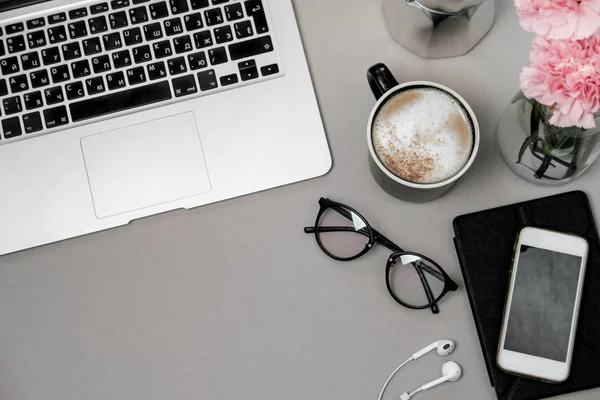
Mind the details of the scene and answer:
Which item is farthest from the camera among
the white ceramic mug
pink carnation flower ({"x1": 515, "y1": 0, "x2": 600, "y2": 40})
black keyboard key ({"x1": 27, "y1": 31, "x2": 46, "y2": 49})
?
black keyboard key ({"x1": 27, "y1": 31, "x2": 46, "y2": 49})

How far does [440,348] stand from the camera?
62 centimetres

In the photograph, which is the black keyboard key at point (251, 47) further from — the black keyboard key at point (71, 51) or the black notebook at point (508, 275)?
the black notebook at point (508, 275)

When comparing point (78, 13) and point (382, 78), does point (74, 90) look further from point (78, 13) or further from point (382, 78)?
point (382, 78)

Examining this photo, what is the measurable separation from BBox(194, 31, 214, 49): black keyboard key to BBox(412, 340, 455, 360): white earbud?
0.40 metres

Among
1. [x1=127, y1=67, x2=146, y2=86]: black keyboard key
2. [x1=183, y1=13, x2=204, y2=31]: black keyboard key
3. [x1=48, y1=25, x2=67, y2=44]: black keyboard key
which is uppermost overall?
[x1=48, y1=25, x2=67, y2=44]: black keyboard key

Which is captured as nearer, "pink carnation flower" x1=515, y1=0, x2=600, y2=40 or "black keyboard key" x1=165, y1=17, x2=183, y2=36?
"pink carnation flower" x1=515, y1=0, x2=600, y2=40

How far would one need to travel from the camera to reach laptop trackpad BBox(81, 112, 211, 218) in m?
0.66

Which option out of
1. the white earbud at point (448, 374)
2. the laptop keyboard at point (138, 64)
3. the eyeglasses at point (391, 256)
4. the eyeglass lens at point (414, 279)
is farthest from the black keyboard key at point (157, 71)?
the white earbud at point (448, 374)

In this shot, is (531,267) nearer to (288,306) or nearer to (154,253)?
(288,306)

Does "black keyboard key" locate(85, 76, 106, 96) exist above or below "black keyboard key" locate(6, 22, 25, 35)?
below

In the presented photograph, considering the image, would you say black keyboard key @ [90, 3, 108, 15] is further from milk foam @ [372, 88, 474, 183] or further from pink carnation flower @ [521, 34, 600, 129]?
pink carnation flower @ [521, 34, 600, 129]

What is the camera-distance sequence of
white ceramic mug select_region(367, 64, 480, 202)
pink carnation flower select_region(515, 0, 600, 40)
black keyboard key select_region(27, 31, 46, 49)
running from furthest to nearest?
1. black keyboard key select_region(27, 31, 46, 49)
2. white ceramic mug select_region(367, 64, 480, 202)
3. pink carnation flower select_region(515, 0, 600, 40)

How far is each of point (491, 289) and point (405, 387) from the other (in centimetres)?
14

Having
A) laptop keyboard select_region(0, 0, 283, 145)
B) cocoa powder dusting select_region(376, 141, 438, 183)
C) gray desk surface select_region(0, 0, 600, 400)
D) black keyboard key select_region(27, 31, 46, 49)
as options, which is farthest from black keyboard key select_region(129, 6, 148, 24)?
cocoa powder dusting select_region(376, 141, 438, 183)
